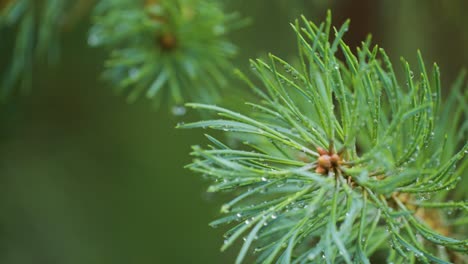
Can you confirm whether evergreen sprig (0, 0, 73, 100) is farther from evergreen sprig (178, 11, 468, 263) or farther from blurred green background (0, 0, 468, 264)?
evergreen sprig (178, 11, 468, 263)

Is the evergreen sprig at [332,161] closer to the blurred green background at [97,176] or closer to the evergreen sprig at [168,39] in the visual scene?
the evergreen sprig at [168,39]

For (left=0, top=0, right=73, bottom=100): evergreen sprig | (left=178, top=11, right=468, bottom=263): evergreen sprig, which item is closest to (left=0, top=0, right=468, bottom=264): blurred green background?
(left=0, top=0, right=73, bottom=100): evergreen sprig

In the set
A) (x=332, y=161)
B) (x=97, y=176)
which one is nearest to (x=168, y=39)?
(x=332, y=161)

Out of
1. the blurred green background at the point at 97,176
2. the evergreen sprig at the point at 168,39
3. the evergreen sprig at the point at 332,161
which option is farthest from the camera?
the blurred green background at the point at 97,176

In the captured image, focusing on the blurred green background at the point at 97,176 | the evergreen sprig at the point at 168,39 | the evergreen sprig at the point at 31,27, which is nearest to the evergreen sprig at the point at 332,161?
the evergreen sprig at the point at 168,39

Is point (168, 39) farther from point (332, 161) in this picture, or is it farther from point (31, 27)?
point (332, 161)

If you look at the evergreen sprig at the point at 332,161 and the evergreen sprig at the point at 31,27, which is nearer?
the evergreen sprig at the point at 332,161
